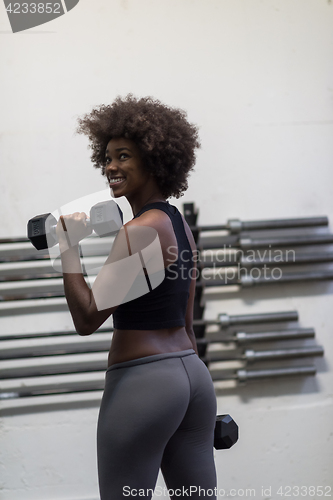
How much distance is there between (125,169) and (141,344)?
1.25 ft

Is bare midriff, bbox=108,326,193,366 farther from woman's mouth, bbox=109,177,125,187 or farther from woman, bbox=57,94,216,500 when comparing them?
woman's mouth, bbox=109,177,125,187

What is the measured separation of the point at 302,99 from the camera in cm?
196

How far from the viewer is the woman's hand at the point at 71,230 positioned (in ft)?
3.05

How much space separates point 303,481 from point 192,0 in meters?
2.07

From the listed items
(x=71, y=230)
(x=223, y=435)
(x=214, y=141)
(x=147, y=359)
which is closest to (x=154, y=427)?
(x=147, y=359)

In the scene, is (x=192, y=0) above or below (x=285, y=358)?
above

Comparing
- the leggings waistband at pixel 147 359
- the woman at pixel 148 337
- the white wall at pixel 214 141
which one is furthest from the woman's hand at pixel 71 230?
the white wall at pixel 214 141

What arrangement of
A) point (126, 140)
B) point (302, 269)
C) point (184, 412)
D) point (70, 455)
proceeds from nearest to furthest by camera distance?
point (184, 412), point (126, 140), point (70, 455), point (302, 269)

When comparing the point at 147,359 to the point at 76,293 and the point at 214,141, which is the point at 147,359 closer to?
the point at 76,293

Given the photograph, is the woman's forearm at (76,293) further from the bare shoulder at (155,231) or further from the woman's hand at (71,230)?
the bare shoulder at (155,231)

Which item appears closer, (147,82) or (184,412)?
(184,412)

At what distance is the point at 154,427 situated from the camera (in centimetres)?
87

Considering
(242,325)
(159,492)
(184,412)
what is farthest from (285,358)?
(184,412)

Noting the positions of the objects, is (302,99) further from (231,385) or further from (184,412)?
(184,412)
